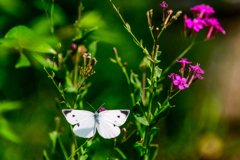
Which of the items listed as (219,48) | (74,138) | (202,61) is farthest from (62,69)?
(219,48)

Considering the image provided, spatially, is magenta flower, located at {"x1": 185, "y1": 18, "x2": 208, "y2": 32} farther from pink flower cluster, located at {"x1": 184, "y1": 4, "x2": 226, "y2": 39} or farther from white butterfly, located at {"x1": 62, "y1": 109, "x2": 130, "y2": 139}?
white butterfly, located at {"x1": 62, "y1": 109, "x2": 130, "y2": 139}

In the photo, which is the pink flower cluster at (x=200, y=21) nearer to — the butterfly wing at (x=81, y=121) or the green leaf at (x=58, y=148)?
the butterfly wing at (x=81, y=121)

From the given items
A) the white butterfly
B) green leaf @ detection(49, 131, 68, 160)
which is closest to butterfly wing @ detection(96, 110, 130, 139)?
the white butterfly

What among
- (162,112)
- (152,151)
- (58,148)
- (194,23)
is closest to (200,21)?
(194,23)

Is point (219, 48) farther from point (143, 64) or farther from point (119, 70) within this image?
point (143, 64)

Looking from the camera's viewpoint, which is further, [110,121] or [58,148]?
[58,148]

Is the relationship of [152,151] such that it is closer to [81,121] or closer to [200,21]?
[81,121]

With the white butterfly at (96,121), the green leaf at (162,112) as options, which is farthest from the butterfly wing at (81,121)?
the green leaf at (162,112)
